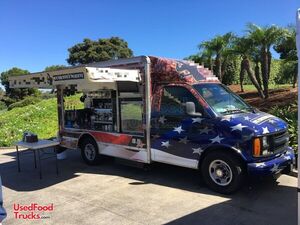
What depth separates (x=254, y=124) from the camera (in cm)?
576

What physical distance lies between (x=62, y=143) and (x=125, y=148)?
2.71 metres

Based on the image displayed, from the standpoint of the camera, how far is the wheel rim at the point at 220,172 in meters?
5.93

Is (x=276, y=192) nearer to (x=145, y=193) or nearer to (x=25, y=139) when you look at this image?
(x=145, y=193)

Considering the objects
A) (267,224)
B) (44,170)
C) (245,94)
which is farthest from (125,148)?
(245,94)

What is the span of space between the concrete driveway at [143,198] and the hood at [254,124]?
1.18 m

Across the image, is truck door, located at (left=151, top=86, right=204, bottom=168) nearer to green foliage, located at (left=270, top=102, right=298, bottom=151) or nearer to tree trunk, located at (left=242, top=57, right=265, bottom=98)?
green foliage, located at (left=270, top=102, right=298, bottom=151)

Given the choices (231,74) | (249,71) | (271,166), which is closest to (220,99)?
(271,166)

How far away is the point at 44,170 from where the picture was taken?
840 centimetres

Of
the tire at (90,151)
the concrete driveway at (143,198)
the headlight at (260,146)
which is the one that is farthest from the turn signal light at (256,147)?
the tire at (90,151)

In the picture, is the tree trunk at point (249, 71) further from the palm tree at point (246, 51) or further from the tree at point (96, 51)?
the tree at point (96, 51)

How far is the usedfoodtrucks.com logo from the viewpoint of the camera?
17.8ft

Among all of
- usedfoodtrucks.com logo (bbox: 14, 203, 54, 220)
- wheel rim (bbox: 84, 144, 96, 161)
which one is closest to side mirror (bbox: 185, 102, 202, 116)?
usedfoodtrucks.com logo (bbox: 14, 203, 54, 220)

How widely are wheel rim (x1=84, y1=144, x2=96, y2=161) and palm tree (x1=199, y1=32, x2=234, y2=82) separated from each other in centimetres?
1253

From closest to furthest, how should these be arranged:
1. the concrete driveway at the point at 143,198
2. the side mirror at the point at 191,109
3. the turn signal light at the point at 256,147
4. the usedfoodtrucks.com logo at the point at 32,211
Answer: the concrete driveway at the point at 143,198 → the usedfoodtrucks.com logo at the point at 32,211 → the turn signal light at the point at 256,147 → the side mirror at the point at 191,109
